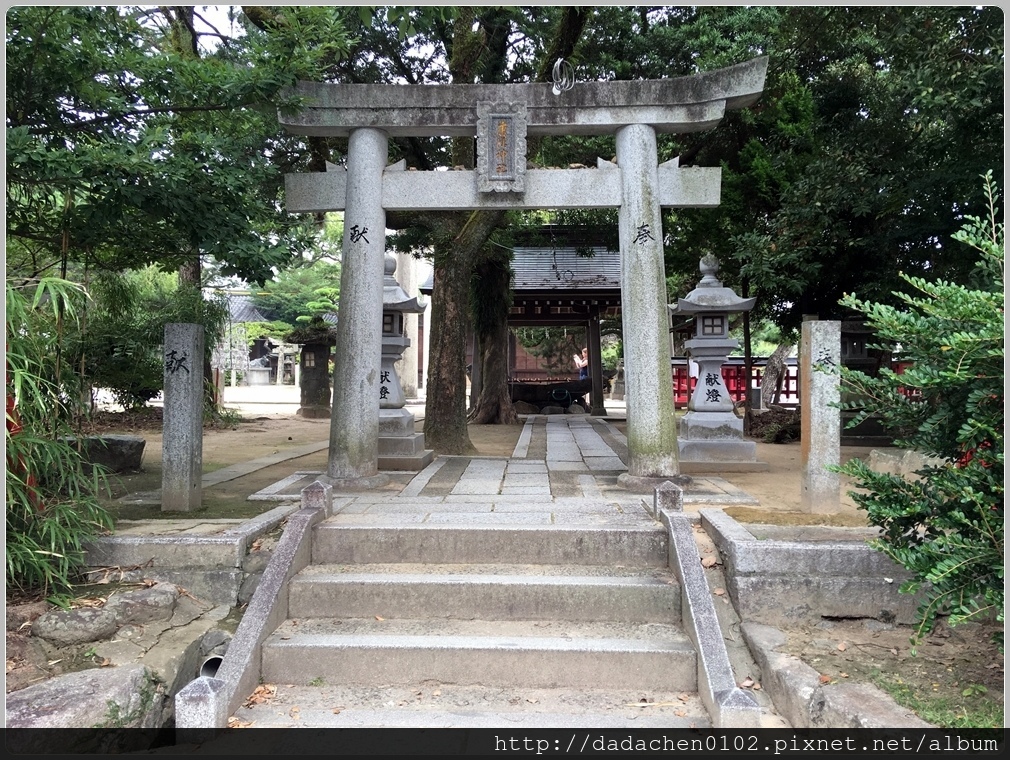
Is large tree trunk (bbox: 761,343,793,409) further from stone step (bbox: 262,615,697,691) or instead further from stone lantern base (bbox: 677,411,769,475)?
stone step (bbox: 262,615,697,691)

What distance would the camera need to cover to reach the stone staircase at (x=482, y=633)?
363 centimetres

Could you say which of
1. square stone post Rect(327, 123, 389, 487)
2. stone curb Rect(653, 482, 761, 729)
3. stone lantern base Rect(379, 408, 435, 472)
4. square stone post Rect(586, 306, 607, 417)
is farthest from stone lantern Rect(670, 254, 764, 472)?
square stone post Rect(586, 306, 607, 417)

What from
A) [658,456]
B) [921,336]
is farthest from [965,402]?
[658,456]

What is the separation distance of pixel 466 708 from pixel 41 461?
116 inches

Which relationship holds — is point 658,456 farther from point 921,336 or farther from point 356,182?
point 356,182

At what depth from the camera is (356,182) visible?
7.04 metres

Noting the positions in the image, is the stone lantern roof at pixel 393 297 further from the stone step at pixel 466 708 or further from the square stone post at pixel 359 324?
the stone step at pixel 466 708

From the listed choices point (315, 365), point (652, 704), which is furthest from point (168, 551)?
point (315, 365)

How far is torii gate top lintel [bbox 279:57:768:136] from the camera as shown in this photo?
22.7 ft

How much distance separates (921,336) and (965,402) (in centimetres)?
41

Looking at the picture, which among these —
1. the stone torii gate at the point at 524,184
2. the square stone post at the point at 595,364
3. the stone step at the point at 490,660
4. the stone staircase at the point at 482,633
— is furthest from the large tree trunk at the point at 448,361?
the square stone post at the point at 595,364

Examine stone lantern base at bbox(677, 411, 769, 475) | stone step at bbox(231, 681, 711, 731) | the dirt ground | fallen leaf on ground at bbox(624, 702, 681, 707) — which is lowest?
fallen leaf on ground at bbox(624, 702, 681, 707)

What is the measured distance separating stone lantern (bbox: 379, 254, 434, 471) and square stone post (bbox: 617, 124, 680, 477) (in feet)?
9.81

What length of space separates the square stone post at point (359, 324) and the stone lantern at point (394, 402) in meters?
1.38
